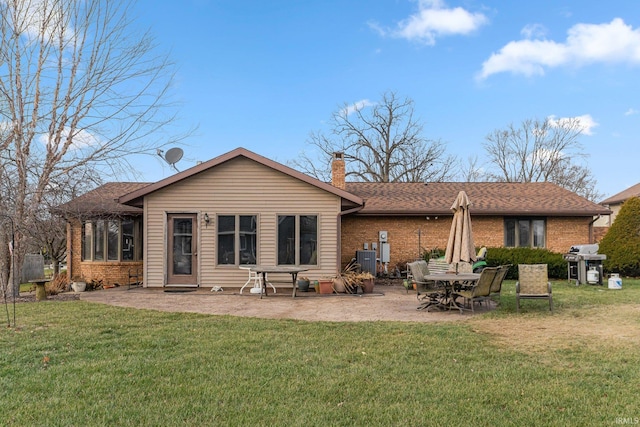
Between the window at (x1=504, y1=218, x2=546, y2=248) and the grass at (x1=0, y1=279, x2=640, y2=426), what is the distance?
30.8 feet

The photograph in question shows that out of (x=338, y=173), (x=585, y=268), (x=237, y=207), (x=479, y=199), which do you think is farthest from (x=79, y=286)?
(x=585, y=268)

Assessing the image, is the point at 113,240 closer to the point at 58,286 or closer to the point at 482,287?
the point at 58,286

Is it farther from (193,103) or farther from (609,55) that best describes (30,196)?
(609,55)

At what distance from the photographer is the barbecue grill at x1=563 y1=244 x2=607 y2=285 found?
13016mm

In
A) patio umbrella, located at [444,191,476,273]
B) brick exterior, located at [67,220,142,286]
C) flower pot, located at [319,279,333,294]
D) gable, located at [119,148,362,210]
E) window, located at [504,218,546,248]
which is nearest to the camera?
patio umbrella, located at [444,191,476,273]

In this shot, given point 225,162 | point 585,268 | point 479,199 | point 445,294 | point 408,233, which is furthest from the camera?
point 479,199

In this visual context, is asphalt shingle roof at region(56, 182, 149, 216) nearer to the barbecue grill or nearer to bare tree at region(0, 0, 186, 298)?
bare tree at region(0, 0, 186, 298)

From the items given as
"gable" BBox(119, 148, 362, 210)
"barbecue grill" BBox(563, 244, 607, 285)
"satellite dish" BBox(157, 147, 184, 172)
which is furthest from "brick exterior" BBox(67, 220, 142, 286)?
"barbecue grill" BBox(563, 244, 607, 285)

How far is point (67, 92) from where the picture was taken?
11383 millimetres

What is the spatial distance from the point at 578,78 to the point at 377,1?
25.7 ft

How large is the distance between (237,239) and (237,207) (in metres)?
0.90

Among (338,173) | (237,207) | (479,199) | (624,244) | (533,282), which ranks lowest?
(533,282)

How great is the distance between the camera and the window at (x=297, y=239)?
12711 mm

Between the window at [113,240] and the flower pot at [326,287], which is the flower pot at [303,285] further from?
the window at [113,240]
